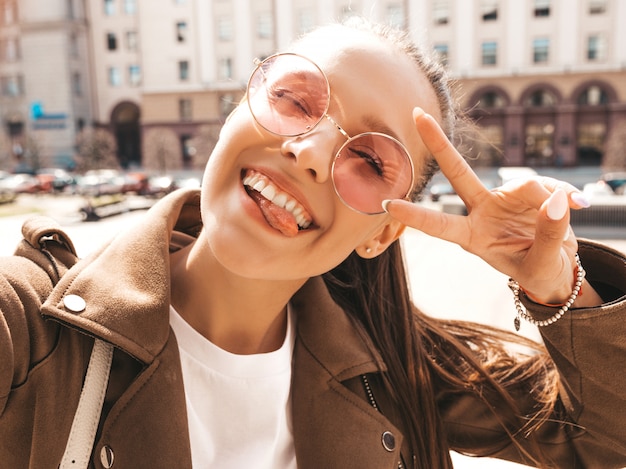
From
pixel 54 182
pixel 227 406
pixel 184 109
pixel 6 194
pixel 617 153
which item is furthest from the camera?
pixel 184 109

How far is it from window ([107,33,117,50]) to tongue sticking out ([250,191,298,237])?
4523cm

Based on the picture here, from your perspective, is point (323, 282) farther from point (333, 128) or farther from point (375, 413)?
point (333, 128)

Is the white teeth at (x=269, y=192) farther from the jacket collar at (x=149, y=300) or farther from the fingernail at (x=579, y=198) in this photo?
the fingernail at (x=579, y=198)

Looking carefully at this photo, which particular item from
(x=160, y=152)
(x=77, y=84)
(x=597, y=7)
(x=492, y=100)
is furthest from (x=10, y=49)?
(x=597, y=7)

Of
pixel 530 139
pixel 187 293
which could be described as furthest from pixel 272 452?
pixel 530 139

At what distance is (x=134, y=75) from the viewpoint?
139 ft

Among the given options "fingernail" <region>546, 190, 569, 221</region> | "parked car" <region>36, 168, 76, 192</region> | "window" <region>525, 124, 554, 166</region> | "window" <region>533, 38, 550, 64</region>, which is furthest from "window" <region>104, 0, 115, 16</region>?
"fingernail" <region>546, 190, 569, 221</region>

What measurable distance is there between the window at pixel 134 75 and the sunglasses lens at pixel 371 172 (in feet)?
145

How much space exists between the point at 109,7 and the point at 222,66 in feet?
36.7

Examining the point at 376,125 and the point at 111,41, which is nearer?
the point at 376,125

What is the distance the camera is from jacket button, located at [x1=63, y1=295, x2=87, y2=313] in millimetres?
1348

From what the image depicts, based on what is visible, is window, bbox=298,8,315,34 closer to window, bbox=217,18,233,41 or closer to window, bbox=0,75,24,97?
window, bbox=217,18,233,41

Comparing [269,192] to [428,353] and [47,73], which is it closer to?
[428,353]

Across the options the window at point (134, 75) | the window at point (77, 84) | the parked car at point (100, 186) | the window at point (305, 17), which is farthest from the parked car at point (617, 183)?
the window at point (77, 84)
